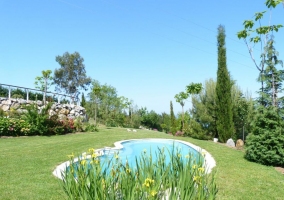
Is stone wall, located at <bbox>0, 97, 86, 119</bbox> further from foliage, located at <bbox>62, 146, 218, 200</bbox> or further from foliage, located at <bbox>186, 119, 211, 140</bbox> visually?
foliage, located at <bbox>62, 146, 218, 200</bbox>

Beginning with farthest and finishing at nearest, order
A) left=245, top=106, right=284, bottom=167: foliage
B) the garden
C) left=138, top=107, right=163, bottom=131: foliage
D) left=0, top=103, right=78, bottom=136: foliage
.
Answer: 1. left=138, top=107, right=163, bottom=131: foliage
2. left=0, top=103, right=78, bottom=136: foliage
3. left=245, top=106, right=284, bottom=167: foliage
4. the garden

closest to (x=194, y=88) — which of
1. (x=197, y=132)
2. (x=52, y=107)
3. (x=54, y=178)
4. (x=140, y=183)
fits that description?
(x=197, y=132)

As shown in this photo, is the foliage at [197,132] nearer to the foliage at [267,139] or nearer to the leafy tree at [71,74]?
the foliage at [267,139]

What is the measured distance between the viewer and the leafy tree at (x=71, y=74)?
31172mm

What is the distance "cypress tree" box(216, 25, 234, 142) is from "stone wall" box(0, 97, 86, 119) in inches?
406

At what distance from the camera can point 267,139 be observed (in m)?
7.60

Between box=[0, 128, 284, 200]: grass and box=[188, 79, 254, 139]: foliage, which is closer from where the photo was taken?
box=[0, 128, 284, 200]: grass

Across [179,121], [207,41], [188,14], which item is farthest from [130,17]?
[179,121]

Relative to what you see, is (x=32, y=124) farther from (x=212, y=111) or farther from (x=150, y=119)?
(x=150, y=119)

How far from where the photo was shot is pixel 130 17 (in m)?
15.7

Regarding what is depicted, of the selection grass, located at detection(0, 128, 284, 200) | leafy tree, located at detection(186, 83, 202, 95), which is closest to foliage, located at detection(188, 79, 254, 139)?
leafy tree, located at detection(186, 83, 202, 95)

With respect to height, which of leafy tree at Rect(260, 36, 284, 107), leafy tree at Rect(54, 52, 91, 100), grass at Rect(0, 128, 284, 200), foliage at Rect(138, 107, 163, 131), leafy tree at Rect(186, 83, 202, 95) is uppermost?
leafy tree at Rect(54, 52, 91, 100)

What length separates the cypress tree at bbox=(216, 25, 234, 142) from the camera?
14664mm

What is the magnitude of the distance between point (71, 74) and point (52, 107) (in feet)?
47.3
